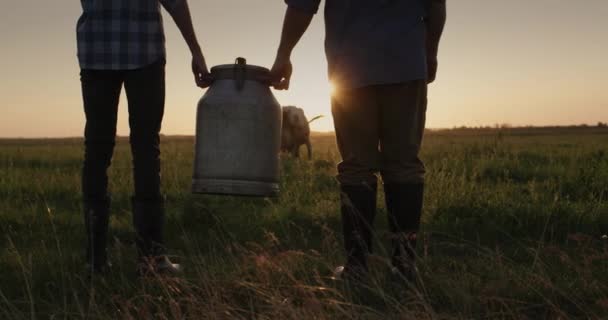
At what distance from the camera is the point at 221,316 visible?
2.39m

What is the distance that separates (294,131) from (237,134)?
11618mm

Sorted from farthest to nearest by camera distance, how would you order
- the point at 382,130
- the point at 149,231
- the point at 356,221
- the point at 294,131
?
the point at 294,131 → the point at 149,231 → the point at 356,221 → the point at 382,130

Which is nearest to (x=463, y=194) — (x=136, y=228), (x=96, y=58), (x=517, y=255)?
(x=517, y=255)

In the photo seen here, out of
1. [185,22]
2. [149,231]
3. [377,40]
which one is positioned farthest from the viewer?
[149,231]

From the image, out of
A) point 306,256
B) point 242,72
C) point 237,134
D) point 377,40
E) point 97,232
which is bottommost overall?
point 306,256

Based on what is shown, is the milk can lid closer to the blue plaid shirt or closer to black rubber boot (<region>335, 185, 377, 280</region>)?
the blue plaid shirt

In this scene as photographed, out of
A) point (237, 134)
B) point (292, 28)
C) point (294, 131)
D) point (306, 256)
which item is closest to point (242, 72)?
point (237, 134)

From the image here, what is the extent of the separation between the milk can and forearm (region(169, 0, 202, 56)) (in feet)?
0.68

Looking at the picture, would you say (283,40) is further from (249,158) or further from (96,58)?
(96,58)

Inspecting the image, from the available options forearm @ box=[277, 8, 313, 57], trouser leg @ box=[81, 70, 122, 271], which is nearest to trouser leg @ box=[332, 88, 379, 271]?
forearm @ box=[277, 8, 313, 57]

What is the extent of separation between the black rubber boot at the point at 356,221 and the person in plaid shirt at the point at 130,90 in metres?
0.90

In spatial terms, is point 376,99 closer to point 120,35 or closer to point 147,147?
point 147,147

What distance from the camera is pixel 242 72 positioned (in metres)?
3.47

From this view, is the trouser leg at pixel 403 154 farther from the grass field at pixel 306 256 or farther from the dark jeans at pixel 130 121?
the dark jeans at pixel 130 121
